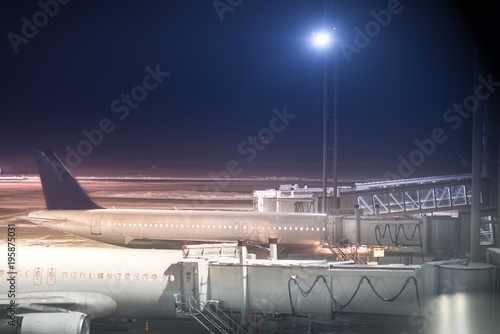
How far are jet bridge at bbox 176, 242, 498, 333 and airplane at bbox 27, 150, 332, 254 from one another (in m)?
15.7

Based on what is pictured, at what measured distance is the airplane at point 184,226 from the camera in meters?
39.2

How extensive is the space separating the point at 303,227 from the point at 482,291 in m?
20.1

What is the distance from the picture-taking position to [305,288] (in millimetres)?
21469

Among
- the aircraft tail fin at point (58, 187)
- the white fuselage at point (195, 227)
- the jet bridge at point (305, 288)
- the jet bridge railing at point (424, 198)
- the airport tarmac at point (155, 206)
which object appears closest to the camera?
the jet bridge at point (305, 288)

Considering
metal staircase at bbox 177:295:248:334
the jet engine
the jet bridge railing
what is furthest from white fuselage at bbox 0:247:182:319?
the jet bridge railing

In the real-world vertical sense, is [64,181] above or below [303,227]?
above

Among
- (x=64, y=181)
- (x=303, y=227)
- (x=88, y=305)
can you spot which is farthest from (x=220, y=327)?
(x=64, y=181)

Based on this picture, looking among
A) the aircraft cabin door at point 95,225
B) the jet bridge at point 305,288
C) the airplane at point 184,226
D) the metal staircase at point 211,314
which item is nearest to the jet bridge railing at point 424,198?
the airplane at point 184,226

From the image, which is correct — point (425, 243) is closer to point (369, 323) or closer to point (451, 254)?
point (451, 254)

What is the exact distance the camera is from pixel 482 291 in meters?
19.2

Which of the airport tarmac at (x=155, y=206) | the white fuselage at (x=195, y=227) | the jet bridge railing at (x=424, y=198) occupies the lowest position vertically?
the airport tarmac at (x=155, y=206)

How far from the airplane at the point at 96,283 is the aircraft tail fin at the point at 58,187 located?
64.4ft

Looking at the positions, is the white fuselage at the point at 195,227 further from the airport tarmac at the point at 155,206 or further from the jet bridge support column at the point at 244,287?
the jet bridge support column at the point at 244,287

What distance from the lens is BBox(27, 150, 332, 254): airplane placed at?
1543 inches
